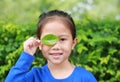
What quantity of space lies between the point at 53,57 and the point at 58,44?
10 cm

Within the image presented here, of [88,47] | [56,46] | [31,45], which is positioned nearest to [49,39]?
[56,46]

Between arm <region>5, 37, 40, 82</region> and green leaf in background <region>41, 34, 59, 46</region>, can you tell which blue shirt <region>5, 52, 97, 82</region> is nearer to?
arm <region>5, 37, 40, 82</region>

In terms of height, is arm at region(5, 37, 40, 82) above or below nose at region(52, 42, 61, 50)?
below

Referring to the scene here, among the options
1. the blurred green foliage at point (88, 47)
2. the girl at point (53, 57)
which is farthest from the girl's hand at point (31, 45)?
the blurred green foliage at point (88, 47)

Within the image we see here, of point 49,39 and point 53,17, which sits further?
point 53,17

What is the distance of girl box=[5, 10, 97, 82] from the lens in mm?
2869

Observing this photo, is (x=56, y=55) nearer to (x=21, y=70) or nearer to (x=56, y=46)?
(x=56, y=46)

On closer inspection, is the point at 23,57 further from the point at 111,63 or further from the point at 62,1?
the point at 62,1

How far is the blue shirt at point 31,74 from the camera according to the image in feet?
9.43

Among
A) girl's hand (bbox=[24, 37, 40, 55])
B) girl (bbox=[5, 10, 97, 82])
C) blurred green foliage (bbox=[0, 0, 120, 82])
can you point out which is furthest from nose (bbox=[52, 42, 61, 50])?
blurred green foliage (bbox=[0, 0, 120, 82])

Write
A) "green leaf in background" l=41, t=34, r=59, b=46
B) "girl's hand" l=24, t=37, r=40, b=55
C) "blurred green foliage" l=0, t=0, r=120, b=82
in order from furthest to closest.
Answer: "blurred green foliage" l=0, t=0, r=120, b=82, "girl's hand" l=24, t=37, r=40, b=55, "green leaf in background" l=41, t=34, r=59, b=46

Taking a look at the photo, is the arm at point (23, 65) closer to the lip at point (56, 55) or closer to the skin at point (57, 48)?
the skin at point (57, 48)

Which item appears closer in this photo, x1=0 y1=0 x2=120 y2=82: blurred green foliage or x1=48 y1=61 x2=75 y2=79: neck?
x1=48 y1=61 x2=75 y2=79: neck

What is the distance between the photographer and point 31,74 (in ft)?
9.64
